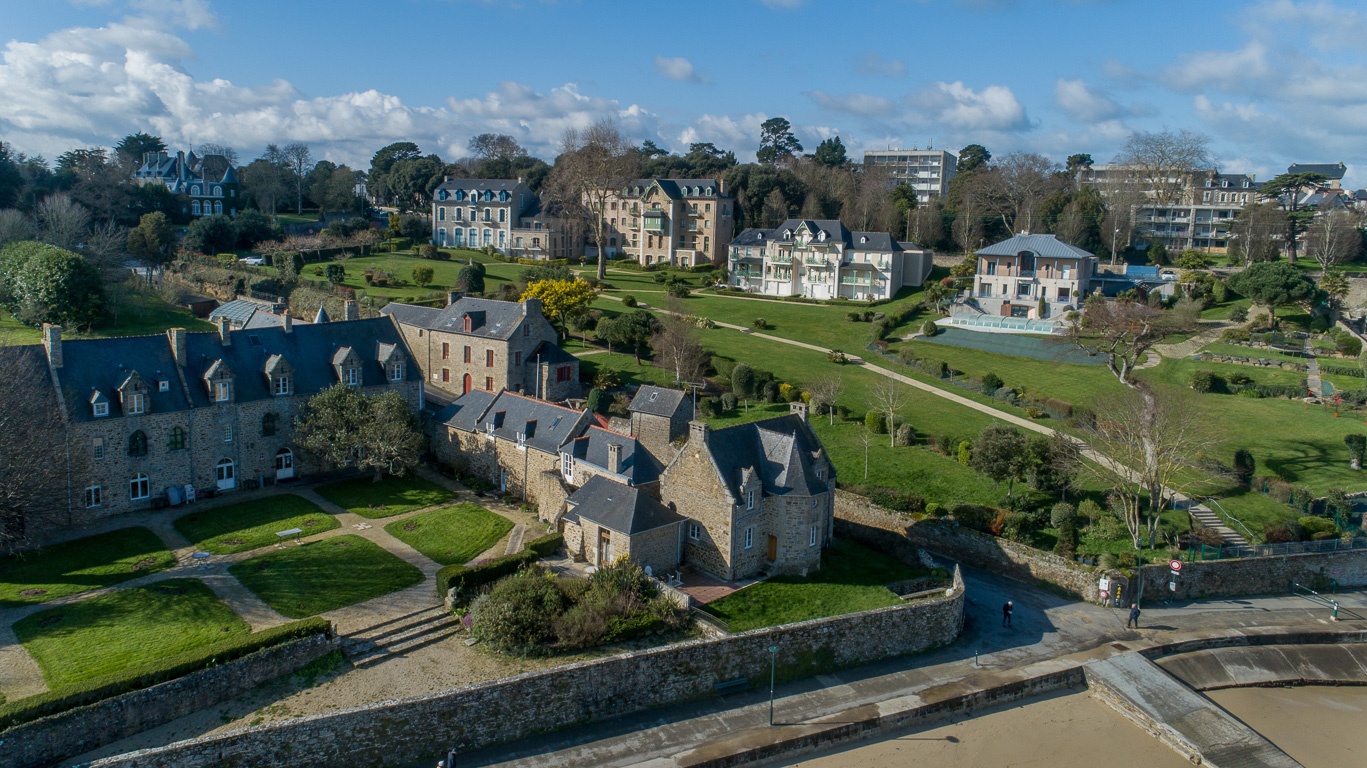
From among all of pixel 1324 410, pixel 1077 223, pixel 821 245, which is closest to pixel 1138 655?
pixel 1324 410

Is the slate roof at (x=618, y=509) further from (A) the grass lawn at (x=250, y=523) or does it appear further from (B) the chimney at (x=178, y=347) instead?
(B) the chimney at (x=178, y=347)

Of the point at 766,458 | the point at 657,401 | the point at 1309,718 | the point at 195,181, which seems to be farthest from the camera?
the point at 195,181

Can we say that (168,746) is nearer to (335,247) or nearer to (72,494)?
(72,494)

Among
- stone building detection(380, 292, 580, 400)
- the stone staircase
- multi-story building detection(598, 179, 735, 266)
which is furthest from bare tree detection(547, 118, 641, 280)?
the stone staircase

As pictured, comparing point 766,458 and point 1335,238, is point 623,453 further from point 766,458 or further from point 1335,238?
point 1335,238

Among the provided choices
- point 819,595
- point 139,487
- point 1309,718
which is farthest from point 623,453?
point 1309,718

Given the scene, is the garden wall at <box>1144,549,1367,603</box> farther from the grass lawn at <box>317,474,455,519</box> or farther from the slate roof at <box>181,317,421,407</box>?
the slate roof at <box>181,317,421,407</box>

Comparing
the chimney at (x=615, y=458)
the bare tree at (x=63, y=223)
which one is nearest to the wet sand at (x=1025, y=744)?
the chimney at (x=615, y=458)

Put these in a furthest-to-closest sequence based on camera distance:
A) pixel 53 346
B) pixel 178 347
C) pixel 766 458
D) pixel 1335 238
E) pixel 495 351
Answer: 1. pixel 1335 238
2. pixel 495 351
3. pixel 178 347
4. pixel 53 346
5. pixel 766 458
